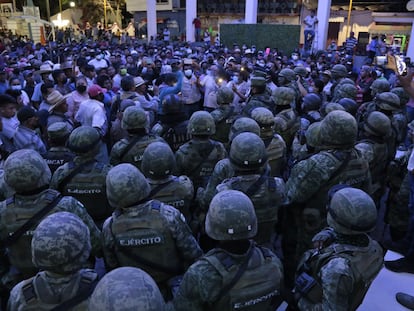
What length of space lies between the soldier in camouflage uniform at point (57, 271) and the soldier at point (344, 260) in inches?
61.0

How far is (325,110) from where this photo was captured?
19.4ft

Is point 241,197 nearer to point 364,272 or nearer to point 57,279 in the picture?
point 364,272

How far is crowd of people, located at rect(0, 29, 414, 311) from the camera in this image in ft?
7.43

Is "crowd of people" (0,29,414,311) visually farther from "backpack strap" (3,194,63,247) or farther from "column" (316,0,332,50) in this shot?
"column" (316,0,332,50)

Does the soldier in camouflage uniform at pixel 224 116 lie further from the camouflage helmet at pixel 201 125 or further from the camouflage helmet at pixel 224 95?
the camouflage helmet at pixel 201 125

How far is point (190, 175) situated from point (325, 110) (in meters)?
2.55

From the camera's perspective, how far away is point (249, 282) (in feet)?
7.88

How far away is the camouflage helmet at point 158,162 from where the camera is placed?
11.8 ft

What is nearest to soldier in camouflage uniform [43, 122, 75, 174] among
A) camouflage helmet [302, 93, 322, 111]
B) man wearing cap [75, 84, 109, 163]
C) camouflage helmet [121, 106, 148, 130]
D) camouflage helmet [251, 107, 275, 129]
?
camouflage helmet [121, 106, 148, 130]

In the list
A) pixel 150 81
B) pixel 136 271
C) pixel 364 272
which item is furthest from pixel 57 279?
pixel 150 81

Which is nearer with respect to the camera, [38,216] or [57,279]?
[57,279]

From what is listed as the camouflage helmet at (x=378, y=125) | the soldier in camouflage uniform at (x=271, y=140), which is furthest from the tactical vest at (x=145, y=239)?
the camouflage helmet at (x=378, y=125)

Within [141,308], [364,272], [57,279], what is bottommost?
[364,272]

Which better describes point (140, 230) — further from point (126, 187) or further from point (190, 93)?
point (190, 93)
